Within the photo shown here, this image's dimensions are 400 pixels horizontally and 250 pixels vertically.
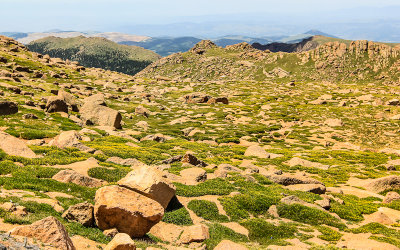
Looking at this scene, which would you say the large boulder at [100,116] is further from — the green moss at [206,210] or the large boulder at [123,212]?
the large boulder at [123,212]

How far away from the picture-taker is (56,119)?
44.5 meters

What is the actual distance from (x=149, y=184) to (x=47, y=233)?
24.9 feet

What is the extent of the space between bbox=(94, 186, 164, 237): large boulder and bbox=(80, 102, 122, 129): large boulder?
120 feet

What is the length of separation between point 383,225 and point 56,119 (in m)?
47.7

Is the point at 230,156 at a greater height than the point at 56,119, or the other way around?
the point at 56,119

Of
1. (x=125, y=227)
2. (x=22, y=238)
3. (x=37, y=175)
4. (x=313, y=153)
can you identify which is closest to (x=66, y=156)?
(x=37, y=175)

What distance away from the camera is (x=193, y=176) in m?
26.4

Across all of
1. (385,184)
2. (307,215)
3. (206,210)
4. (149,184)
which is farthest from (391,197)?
(149,184)

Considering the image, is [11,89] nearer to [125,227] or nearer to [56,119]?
[56,119]

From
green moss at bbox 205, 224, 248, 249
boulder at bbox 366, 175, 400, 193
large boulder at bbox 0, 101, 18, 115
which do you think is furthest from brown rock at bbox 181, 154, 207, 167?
large boulder at bbox 0, 101, 18, 115

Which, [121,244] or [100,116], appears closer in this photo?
[121,244]

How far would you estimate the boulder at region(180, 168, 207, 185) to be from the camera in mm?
25781

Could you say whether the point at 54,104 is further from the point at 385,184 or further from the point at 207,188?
the point at 385,184

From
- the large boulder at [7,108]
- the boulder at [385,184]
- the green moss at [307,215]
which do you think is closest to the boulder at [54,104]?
the large boulder at [7,108]
